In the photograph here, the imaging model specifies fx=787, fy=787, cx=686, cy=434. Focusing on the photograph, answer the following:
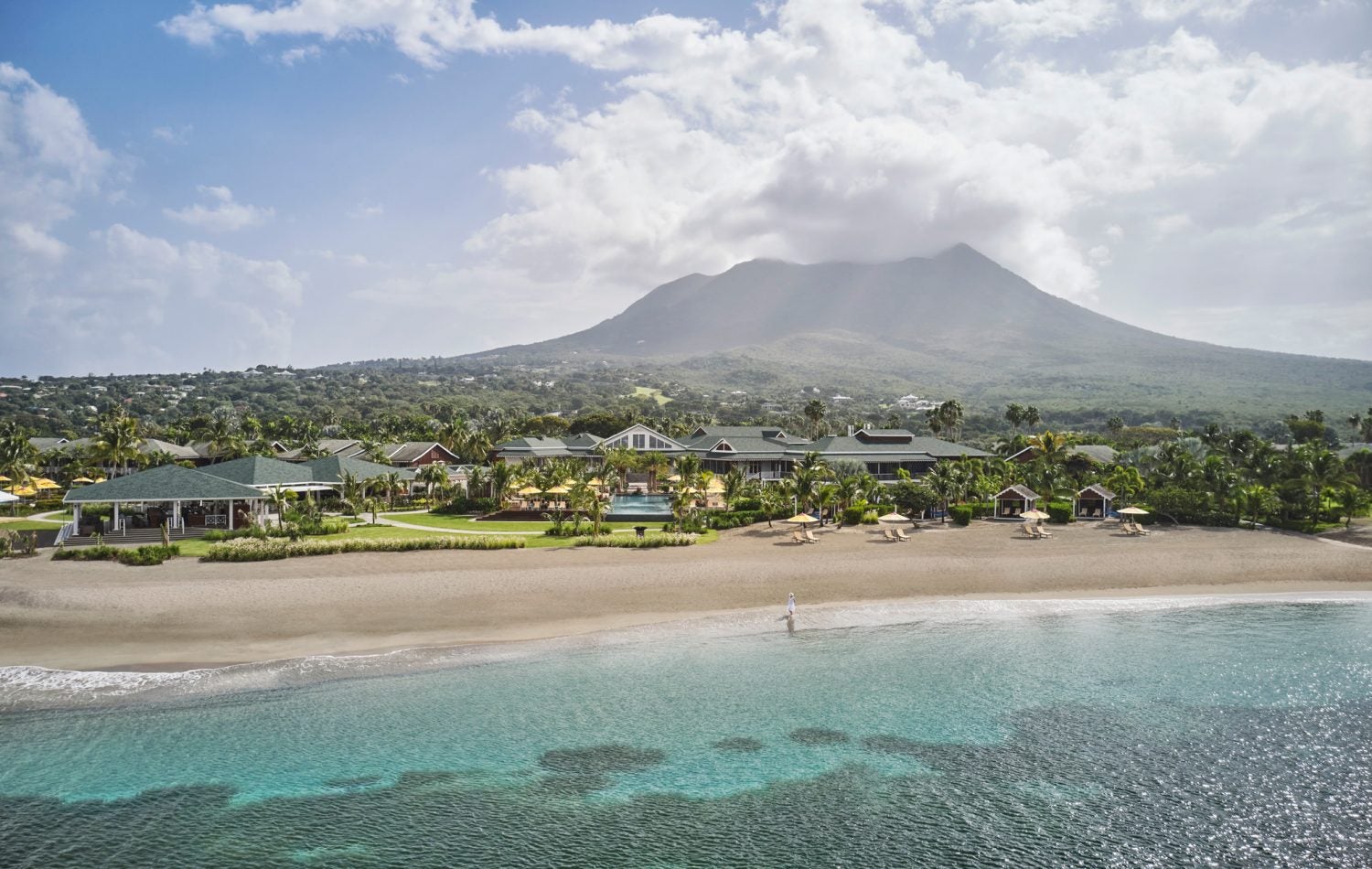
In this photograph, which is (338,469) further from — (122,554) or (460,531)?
(122,554)

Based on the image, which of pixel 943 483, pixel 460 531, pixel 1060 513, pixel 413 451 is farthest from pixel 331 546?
pixel 413 451

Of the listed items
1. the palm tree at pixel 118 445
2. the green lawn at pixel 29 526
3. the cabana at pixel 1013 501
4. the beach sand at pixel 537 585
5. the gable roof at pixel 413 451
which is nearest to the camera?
the beach sand at pixel 537 585

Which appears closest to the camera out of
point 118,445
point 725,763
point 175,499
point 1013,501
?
point 725,763

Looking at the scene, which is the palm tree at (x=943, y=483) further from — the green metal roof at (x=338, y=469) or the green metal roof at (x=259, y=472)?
the green metal roof at (x=259, y=472)

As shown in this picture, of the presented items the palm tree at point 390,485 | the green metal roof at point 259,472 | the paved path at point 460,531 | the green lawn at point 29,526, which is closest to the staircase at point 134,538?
the green metal roof at point 259,472

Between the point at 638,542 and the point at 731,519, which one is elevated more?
the point at 731,519
